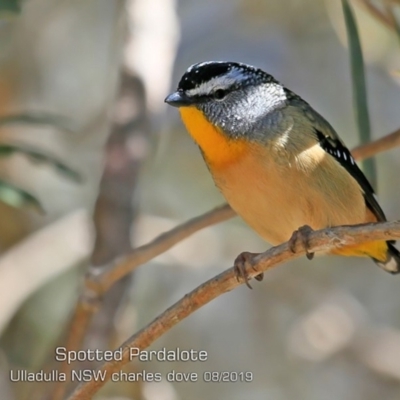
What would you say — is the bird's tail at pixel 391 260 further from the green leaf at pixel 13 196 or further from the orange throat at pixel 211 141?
the green leaf at pixel 13 196

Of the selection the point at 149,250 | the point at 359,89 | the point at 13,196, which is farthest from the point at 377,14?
the point at 13,196

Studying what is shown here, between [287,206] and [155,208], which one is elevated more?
[155,208]

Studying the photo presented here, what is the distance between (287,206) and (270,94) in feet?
1.91

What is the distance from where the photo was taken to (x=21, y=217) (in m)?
5.18

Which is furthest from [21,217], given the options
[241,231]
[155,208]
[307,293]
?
[307,293]

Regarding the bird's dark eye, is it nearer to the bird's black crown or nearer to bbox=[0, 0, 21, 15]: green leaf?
the bird's black crown

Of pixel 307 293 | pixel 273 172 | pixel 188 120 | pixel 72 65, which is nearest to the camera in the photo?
pixel 273 172

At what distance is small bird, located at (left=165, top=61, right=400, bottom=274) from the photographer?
303cm

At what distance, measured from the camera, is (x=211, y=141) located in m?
3.16

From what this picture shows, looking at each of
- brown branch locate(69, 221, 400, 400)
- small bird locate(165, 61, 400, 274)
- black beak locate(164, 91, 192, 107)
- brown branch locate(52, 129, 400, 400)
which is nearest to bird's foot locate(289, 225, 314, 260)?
brown branch locate(69, 221, 400, 400)

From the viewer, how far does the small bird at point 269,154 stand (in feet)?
9.95

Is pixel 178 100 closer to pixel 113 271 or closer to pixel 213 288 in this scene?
pixel 113 271

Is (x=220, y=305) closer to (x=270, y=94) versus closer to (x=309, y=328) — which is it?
(x=309, y=328)

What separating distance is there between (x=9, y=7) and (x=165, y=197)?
9.81 feet
